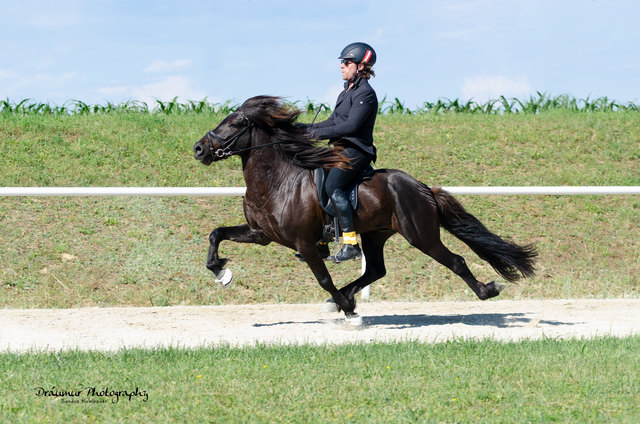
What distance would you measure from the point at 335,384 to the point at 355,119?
2.80m

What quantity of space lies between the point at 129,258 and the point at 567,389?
24.5 ft

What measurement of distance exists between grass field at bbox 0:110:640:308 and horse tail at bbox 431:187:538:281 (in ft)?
9.54

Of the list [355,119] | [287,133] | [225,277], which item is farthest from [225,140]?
[225,277]

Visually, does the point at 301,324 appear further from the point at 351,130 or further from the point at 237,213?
the point at 237,213

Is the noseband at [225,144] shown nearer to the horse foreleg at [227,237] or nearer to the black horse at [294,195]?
Result: the black horse at [294,195]

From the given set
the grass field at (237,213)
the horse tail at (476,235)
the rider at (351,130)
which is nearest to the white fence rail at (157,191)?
the horse tail at (476,235)

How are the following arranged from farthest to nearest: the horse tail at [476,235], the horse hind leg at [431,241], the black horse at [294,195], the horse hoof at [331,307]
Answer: the horse hoof at [331,307]
the horse tail at [476,235]
the horse hind leg at [431,241]
the black horse at [294,195]

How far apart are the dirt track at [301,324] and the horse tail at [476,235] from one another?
2.11 ft

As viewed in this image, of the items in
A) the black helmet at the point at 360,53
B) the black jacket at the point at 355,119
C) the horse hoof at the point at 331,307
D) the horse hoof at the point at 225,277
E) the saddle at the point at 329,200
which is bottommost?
the horse hoof at the point at 331,307

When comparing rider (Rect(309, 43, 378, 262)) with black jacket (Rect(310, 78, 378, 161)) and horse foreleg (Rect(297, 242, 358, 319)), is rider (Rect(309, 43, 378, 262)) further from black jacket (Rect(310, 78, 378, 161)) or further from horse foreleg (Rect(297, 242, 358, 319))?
horse foreleg (Rect(297, 242, 358, 319))

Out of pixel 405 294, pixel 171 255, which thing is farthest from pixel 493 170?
pixel 171 255

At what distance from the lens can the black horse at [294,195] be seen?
6785 millimetres

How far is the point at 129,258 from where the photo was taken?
10.7 meters

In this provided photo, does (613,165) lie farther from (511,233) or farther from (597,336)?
(597,336)
